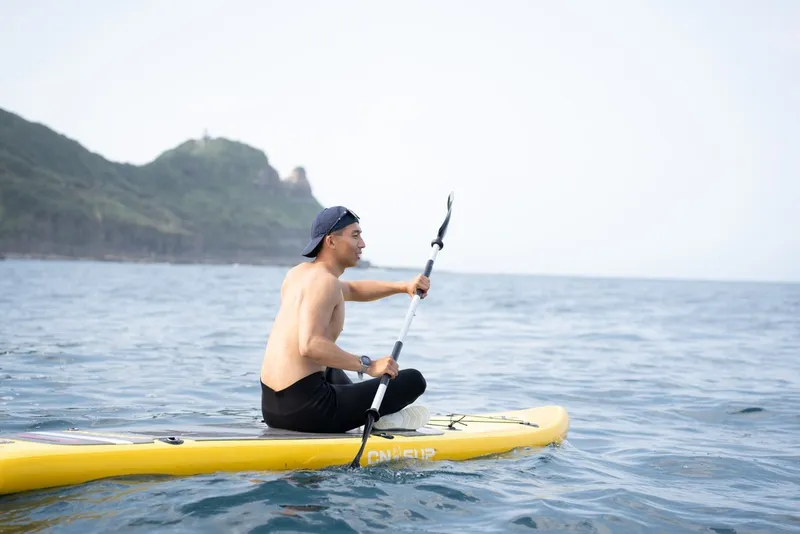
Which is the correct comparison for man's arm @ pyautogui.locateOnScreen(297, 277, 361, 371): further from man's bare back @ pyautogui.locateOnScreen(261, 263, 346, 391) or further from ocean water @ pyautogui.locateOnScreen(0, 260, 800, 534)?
ocean water @ pyautogui.locateOnScreen(0, 260, 800, 534)

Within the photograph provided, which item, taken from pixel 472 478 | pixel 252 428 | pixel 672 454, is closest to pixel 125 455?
pixel 252 428

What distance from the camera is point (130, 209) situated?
14600 cm

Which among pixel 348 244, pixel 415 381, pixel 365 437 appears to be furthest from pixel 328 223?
pixel 365 437

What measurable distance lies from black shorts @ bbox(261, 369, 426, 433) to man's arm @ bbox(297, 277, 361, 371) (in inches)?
11.1

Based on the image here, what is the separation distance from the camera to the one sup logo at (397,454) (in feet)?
18.2

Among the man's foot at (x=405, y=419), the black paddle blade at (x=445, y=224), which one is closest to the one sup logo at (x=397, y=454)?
the man's foot at (x=405, y=419)

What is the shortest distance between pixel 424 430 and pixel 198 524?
239cm

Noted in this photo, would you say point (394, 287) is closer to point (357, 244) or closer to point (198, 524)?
point (357, 244)

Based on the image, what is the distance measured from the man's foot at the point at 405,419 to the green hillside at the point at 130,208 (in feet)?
414

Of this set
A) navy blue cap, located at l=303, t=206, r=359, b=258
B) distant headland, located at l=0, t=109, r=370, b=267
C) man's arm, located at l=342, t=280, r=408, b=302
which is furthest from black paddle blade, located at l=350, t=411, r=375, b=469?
distant headland, located at l=0, t=109, r=370, b=267

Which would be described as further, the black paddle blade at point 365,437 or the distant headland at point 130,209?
the distant headland at point 130,209

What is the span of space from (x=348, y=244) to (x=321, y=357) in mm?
835

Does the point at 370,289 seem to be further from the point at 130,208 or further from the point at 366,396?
the point at 130,208

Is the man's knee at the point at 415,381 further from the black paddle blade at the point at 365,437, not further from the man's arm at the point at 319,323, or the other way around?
the man's arm at the point at 319,323
